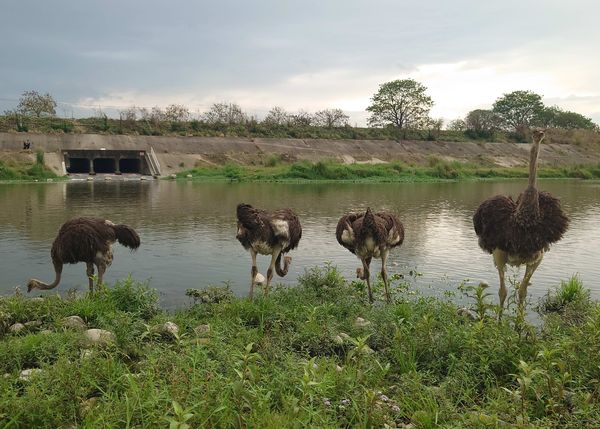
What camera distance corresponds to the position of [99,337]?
5.63 m

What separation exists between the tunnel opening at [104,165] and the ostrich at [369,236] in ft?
147

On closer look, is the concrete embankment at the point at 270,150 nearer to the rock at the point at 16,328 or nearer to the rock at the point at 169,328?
the rock at the point at 16,328

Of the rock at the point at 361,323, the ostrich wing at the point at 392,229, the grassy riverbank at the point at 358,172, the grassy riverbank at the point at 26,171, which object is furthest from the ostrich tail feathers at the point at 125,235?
the grassy riverbank at the point at 26,171

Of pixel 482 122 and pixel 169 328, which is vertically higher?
pixel 482 122

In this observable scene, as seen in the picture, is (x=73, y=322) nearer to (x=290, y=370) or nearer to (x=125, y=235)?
(x=125, y=235)

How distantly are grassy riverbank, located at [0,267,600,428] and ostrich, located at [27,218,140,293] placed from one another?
Result: 1173mm

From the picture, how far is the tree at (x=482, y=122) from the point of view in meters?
73.8

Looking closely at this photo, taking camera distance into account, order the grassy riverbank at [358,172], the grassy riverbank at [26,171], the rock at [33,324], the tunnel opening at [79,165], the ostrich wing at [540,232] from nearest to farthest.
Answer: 1. the rock at [33,324]
2. the ostrich wing at [540,232]
3. the grassy riverbank at [26,171]
4. the grassy riverbank at [358,172]
5. the tunnel opening at [79,165]

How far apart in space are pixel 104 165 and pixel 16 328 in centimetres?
4620

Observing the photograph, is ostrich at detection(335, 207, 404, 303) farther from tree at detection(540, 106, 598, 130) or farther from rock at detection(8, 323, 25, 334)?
tree at detection(540, 106, 598, 130)

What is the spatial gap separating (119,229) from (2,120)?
5209 cm

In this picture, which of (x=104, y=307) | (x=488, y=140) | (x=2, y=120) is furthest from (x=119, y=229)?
(x=488, y=140)

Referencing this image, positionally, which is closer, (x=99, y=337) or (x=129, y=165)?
(x=99, y=337)

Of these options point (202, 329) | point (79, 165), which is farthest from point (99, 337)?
point (79, 165)
